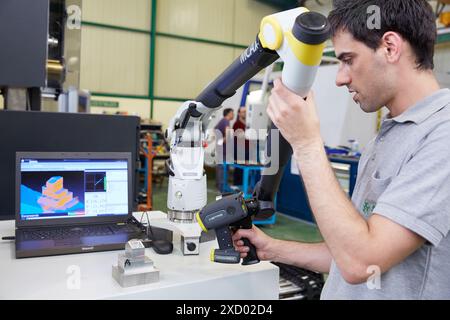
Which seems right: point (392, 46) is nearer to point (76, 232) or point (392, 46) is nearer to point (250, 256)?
point (250, 256)

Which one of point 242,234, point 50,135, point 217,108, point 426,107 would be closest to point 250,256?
point 242,234

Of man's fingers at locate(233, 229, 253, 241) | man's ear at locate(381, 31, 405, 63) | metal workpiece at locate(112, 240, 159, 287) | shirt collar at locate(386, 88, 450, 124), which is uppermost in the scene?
man's ear at locate(381, 31, 405, 63)

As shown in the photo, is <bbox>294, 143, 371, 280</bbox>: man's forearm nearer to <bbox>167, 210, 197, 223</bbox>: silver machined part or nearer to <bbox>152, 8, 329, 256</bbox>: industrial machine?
<bbox>152, 8, 329, 256</bbox>: industrial machine

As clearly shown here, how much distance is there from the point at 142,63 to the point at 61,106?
13.9 ft

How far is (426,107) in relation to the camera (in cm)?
74

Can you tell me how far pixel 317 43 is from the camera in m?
0.65

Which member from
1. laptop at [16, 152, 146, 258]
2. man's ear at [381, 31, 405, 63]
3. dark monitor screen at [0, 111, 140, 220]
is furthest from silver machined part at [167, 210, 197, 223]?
man's ear at [381, 31, 405, 63]

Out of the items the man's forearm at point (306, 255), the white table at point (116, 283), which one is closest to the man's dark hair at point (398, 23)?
the man's forearm at point (306, 255)

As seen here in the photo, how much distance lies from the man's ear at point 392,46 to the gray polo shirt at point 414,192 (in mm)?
99

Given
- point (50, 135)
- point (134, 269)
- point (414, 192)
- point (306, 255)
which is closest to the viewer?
point (414, 192)

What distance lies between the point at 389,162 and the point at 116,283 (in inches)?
25.5

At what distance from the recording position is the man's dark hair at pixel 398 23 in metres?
0.72

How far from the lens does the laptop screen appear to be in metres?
1.17
